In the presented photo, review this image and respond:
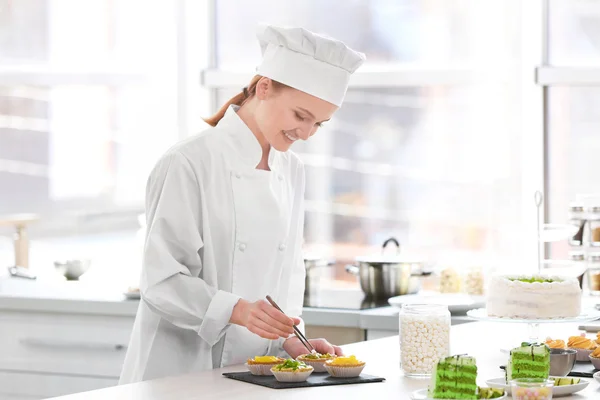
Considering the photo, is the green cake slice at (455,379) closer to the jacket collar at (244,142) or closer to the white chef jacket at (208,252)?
the white chef jacket at (208,252)

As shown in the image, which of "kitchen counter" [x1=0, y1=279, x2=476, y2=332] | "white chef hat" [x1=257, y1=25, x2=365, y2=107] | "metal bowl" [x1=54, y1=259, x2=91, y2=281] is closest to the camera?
"white chef hat" [x1=257, y1=25, x2=365, y2=107]

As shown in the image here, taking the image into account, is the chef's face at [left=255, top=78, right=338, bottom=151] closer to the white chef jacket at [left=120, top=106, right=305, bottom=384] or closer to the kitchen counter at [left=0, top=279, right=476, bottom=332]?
Answer: the white chef jacket at [left=120, top=106, right=305, bottom=384]

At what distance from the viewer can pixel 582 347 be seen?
7.72 feet

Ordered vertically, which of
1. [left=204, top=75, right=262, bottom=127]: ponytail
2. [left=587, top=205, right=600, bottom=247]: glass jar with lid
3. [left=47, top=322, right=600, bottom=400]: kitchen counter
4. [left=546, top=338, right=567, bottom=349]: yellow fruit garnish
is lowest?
[left=47, top=322, right=600, bottom=400]: kitchen counter

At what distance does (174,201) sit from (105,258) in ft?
7.73

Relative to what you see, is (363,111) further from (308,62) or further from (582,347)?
(582,347)

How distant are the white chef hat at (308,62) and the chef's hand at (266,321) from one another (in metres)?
0.52

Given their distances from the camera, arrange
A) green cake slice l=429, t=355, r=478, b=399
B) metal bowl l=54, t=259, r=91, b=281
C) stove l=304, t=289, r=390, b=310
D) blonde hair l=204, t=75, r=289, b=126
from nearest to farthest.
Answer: green cake slice l=429, t=355, r=478, b=399 < blonde hair l=204, t=75, r=289, b=126 < stove l=304, t=289, r=390, b=310 < metal bowl l=54, t=259, r=91, b=281

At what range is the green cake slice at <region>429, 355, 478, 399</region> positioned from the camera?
185cm

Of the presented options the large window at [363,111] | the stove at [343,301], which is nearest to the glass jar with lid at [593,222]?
the large window at [363,111]

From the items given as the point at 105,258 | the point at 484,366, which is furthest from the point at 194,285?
the point at 105,258

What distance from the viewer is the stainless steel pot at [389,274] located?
3631mm

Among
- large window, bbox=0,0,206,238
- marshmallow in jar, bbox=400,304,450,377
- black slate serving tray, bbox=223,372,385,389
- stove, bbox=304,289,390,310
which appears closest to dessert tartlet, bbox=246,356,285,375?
black slate serving tray, bbox=223,372,385,389

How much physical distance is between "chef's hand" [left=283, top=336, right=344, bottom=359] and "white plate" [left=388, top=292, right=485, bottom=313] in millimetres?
855
